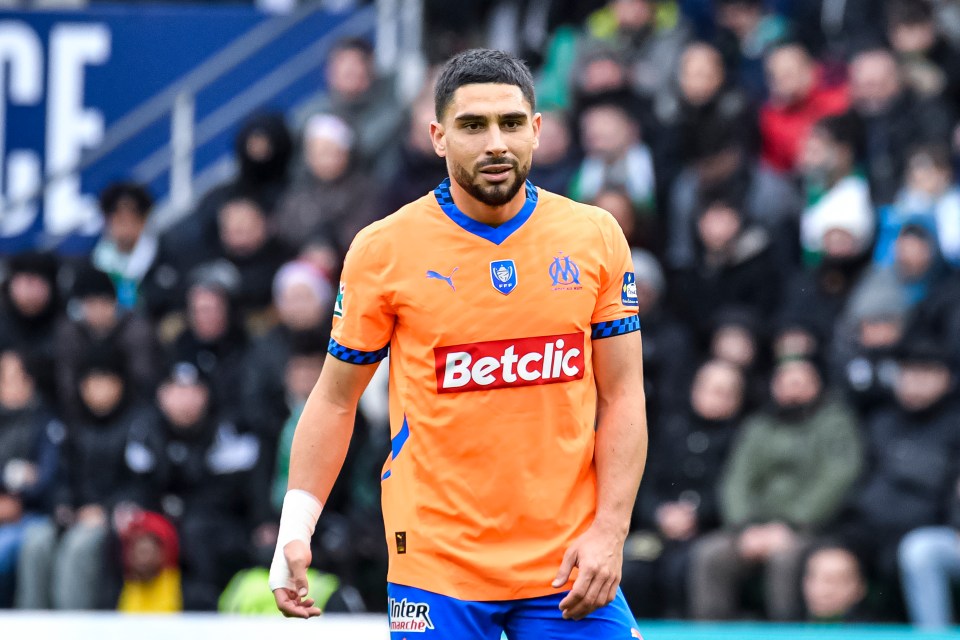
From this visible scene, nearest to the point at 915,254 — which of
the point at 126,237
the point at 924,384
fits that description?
the point at 924,384

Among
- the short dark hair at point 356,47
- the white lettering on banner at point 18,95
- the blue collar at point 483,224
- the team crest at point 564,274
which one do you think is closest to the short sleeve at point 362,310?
the blue collar at point 483,224

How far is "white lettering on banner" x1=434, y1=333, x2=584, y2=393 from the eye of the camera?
4.34 m

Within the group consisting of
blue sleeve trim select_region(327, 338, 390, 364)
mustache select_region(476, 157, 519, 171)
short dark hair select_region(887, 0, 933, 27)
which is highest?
short dark hair select_region(887, 0, 933, 27)

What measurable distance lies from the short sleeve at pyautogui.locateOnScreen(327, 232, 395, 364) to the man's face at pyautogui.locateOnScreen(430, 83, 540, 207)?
340mm

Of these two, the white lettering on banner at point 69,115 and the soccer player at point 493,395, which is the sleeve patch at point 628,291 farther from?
the white lettering on banner at point 69,115

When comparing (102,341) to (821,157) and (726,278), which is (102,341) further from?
(821,157)

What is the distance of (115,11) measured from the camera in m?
13.4

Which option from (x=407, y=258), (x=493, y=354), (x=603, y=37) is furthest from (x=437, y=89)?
(x=603, y=37)

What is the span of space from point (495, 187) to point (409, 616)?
1.16 metres

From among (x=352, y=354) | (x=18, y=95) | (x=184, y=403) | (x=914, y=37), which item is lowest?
(x=352, y=354)

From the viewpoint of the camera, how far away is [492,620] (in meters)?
4.38

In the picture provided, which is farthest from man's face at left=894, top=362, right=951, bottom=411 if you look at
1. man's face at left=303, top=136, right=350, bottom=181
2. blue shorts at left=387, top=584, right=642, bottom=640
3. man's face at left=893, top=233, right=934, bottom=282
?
blue shorts at left=387, top=584, right=642, bottom=640

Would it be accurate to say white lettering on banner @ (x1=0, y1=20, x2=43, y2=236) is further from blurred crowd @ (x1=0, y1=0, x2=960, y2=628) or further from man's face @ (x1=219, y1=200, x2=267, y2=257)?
man's face @ (x1=219, y1=200, x2=267, y2=257)

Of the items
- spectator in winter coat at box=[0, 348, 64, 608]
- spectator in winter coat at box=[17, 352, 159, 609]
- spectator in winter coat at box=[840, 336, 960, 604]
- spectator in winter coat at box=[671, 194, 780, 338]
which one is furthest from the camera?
spectator in winter coat at box=[0, 348, 64, 608]
